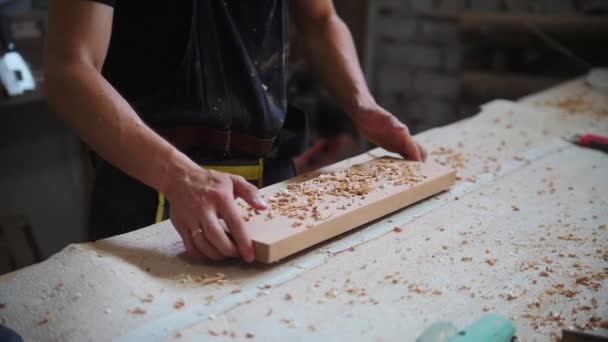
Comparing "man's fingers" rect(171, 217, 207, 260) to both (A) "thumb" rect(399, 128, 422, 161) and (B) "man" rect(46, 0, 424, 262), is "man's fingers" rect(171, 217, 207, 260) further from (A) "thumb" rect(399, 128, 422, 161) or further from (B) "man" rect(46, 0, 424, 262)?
(A) "thumb" rect(399, 128, 422, 161)

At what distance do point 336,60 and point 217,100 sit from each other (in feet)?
1.50

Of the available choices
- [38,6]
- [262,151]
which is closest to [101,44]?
[262,151]

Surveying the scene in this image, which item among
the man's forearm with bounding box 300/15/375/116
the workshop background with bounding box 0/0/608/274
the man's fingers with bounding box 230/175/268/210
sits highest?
the man's forearm with bounding box 300/15/375/116

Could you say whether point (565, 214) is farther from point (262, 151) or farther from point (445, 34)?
point (445, 34)

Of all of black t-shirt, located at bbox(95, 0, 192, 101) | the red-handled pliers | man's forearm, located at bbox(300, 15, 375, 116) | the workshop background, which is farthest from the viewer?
the workshop background

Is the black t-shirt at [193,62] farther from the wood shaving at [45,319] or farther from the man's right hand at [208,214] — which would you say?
the wood shaving at [45,319]

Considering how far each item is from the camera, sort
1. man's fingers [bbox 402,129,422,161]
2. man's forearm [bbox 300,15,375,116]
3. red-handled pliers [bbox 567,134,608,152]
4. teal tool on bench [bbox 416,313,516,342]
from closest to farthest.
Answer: teal tool on bench [bbox 416,313,516,342] → man's fingers [bbox 402,129,422,161] → man's forearm [bbox 300,15,375,116] → red-handled pliers [bbox 567,134,608,152]

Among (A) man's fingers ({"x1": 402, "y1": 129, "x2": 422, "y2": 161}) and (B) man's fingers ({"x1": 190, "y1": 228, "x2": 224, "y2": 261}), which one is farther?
(A) man's fingers ({"x1": 402, "y1": 129, "x2": 422, "y2": 161})

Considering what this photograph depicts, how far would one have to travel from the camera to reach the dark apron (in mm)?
1191

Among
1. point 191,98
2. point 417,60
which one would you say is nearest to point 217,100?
point 191,98

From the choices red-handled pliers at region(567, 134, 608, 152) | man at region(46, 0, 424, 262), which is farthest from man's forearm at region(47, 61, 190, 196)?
red-handled pliers at region(567, 134, 608, 152)

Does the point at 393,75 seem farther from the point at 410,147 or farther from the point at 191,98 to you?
the point at 191,98

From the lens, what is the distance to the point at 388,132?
1397 millimetres

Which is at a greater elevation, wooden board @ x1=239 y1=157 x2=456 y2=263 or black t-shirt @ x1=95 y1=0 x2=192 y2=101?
black t-shirt @ x1=95 y1=0 x2=192 y2=101
